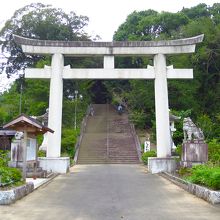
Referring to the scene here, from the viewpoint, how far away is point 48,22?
4403 centimetres

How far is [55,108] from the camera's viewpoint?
1969cm

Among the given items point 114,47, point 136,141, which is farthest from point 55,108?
point 136,141

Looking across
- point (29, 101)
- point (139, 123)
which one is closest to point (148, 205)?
point (139, 123)

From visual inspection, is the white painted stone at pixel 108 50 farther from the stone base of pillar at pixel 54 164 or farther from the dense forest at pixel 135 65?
the dense forest at pixel 135 65

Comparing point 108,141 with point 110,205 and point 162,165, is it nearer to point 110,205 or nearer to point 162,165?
point 162,165

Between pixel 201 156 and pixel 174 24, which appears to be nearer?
pixel 201 156

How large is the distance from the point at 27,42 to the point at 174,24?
102 ft

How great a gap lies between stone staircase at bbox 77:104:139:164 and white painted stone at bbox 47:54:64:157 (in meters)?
8.75

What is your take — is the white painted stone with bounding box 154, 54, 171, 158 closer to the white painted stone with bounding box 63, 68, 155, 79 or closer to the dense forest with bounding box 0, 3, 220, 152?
the white painted stone with bounding box 63, 68, 155, 79

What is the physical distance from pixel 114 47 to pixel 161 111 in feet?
14.1

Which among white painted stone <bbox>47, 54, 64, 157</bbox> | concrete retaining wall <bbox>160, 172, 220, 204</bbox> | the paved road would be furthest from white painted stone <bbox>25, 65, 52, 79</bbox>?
concrete retaining wall <bbox>160, 172, 220, 204</bbox>

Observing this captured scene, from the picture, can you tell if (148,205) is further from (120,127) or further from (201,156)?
(120,127)

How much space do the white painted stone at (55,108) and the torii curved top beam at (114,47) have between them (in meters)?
0.57

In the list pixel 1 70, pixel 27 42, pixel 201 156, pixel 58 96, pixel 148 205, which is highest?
pixel 1 70
